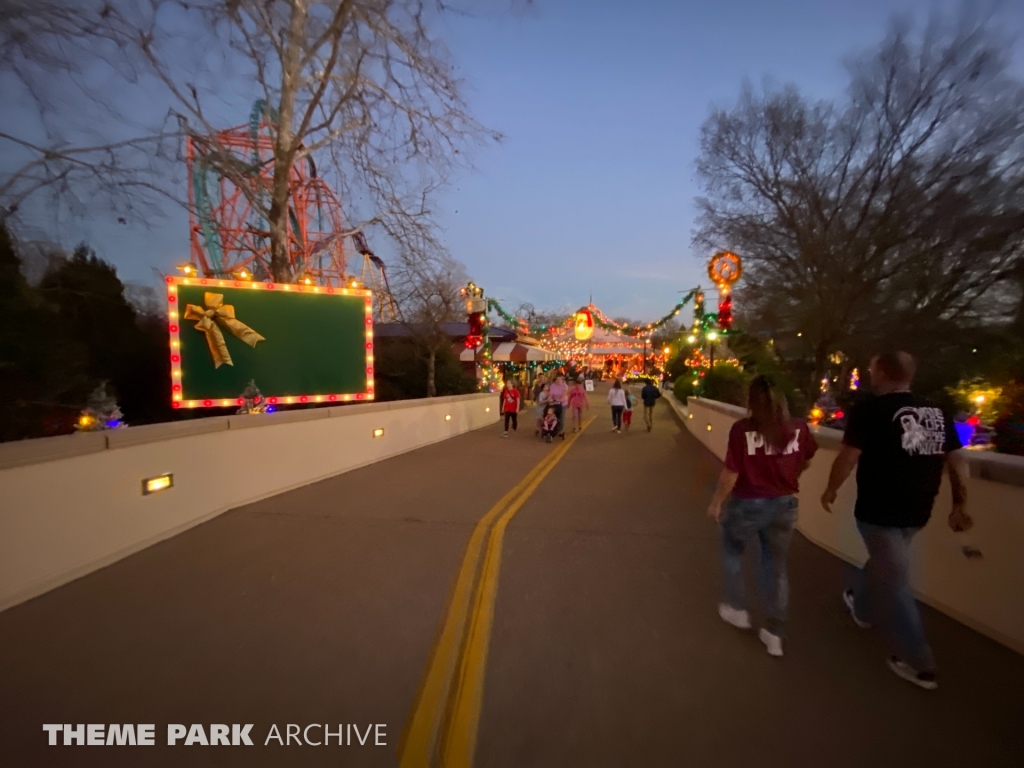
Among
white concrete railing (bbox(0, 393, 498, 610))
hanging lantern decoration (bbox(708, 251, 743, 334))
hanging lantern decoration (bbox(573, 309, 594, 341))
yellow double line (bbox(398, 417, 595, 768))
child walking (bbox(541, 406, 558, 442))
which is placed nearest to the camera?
yellow double line (bbox(398, 417, 595, 768))

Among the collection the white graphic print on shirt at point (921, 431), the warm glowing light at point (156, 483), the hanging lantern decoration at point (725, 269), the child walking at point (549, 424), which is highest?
the hanging lantern decoration at point (725, 269)

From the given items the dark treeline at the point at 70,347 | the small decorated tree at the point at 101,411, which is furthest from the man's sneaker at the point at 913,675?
the small decorated tree at the point at 101,411

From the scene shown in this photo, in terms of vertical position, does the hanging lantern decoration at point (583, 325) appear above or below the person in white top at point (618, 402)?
above

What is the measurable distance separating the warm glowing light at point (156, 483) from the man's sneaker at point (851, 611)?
6185 mm

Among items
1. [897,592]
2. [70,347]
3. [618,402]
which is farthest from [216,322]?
[897,592]

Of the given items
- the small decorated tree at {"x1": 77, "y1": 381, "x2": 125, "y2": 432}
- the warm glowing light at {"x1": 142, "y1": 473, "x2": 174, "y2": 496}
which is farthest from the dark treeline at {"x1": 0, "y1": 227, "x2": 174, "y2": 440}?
the warm glowing light at {"x1": 142, "y1": 473, "x2": 174, "y2": 496}

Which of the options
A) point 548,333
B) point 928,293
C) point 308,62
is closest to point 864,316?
point 928,293

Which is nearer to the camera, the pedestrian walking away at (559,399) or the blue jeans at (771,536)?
the blue jeans at (771,536)

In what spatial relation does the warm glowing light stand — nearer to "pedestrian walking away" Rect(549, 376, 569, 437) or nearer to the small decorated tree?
the small decorated tree

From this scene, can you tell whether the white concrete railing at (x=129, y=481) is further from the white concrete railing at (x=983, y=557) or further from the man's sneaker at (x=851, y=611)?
the white concrete railing at (x=983, y=557)

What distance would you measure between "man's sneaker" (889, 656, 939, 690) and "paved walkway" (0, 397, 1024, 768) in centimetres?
6

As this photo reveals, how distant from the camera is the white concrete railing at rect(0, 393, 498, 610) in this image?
16.7 feet

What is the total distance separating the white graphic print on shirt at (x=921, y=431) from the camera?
402 centimetres

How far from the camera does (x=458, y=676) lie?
405cm
